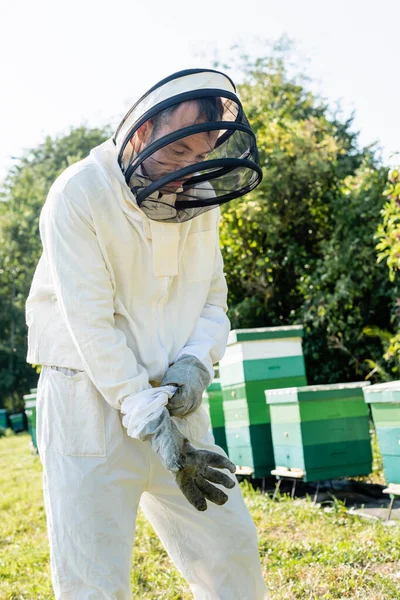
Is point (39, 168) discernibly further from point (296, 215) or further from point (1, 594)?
point (1, 594)

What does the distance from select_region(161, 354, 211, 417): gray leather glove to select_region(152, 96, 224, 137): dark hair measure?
1.97ft

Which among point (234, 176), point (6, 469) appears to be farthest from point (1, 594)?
point (6, 469)

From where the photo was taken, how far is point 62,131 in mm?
Answer: 28547

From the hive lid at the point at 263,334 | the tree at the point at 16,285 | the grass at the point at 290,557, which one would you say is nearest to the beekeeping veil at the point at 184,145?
the grass at the point at 290,557

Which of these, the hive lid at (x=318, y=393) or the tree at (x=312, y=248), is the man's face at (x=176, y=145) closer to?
the hive lid at (x=318, y=393)

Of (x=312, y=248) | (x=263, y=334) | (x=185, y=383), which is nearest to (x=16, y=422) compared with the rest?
(x=312, y=248)

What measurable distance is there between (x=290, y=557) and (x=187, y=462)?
1914mm

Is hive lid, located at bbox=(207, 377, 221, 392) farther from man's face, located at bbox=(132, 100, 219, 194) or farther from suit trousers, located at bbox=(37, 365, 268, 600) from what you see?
man's face, located at bbox=(132, 100, 219, 194)

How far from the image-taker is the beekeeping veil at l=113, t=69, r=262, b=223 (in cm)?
178

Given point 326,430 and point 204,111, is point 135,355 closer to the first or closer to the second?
point 204,111

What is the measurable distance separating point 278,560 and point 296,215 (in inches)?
271

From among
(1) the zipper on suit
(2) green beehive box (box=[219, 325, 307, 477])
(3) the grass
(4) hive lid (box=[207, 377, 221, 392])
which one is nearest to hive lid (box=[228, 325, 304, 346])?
(2) green beehive box (box=[219, 325, 307, 477])

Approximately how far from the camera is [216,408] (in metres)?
6.02

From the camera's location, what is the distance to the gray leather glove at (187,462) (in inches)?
66.9
